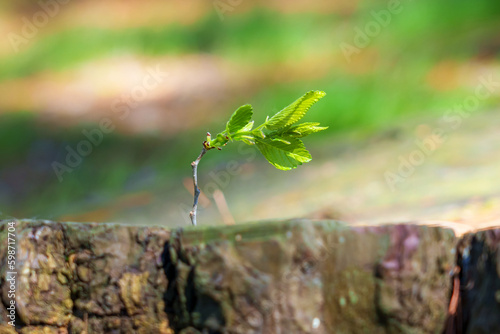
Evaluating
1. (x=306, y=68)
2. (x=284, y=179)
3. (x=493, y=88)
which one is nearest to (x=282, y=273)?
(x=284, y=179)

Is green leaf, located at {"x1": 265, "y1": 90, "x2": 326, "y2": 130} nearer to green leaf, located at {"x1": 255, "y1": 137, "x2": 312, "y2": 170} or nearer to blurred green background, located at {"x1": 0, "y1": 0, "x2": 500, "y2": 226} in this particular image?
green leaf, located at {"x1": 255, "y1": 137, "x2": 312, "y2": 170}

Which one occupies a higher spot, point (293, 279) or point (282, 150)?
point (282, 150)

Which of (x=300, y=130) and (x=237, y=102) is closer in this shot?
(x=300, y=130)

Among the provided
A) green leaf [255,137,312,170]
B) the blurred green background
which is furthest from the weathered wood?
the blurred green background

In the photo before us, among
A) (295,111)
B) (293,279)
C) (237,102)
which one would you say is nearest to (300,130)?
(295,111)

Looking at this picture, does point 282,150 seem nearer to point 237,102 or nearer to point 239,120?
point 239,120

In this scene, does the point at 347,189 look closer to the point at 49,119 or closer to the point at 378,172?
the point at 378,172
